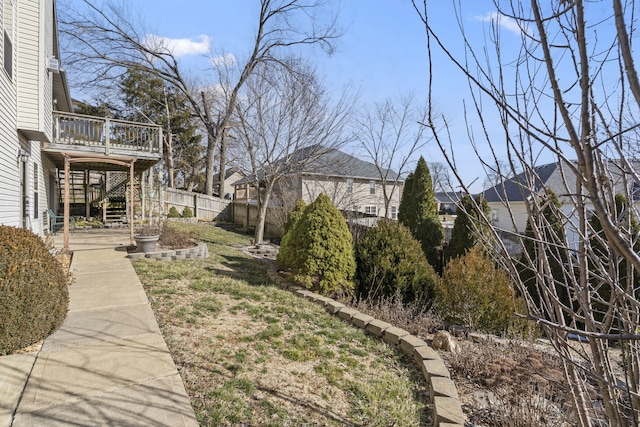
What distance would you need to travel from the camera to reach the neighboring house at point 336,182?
536 inches

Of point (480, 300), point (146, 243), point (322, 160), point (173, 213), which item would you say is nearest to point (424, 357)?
point (480, 300)

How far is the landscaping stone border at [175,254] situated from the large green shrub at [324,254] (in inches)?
129

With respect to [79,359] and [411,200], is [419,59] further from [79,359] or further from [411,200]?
[411,200]

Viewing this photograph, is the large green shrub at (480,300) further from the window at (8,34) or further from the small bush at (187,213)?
the small bush at (187,213)

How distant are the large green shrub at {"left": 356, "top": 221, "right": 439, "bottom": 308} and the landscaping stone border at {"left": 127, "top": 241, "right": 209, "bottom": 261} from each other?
167 inches

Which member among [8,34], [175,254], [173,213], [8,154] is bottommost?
[175,254]

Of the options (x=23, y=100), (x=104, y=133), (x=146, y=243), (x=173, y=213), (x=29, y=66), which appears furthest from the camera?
(x=173, y=213)

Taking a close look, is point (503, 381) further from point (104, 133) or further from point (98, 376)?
point (104, 133)

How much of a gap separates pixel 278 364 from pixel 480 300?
3021 mm

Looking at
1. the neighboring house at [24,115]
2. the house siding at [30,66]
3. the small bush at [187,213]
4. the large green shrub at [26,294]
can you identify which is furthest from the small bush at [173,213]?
the large green shrub at [26,294]

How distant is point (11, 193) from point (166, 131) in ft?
70.5

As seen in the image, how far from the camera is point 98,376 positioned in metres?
2.86

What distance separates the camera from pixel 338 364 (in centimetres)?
342

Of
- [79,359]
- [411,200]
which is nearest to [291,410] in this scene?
[79,359]
